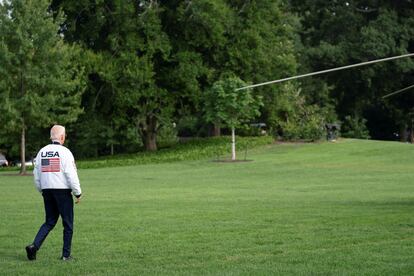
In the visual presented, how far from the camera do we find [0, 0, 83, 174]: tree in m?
34.6

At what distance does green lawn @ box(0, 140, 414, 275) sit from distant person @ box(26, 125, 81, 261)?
11.4 inches

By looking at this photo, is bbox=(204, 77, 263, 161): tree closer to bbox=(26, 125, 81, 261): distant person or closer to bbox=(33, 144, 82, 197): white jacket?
bbox=(26, 125, 81, 261): distant person

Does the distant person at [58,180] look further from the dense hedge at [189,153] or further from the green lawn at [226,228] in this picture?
the dense hedge at [189,153]

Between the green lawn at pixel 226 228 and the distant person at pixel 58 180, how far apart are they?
0.29 meters

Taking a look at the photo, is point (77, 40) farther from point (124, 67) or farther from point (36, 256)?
point (36, 256)

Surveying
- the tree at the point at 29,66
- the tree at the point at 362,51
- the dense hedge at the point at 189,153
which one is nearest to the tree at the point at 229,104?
the dense hedge at the point at 189,153

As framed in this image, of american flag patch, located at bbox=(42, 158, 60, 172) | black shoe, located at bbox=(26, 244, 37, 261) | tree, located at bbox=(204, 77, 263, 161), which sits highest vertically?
tree, located at bbox=(204, 77, 263, 161)

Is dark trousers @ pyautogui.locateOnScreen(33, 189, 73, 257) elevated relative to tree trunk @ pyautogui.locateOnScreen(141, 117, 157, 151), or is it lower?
lower

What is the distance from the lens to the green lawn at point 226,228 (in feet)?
27.7

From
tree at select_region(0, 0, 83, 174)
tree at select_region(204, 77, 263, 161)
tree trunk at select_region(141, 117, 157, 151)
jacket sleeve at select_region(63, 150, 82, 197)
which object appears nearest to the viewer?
jacket sleeve at select_region(63, 150, 82, 197)

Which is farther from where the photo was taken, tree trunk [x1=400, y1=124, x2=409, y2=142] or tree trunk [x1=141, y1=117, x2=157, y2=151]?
tree trunk [x1=400, y1=124, x2=409, y2=142]

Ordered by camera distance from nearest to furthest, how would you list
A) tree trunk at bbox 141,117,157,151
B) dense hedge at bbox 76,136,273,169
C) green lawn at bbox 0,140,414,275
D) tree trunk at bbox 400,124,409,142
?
green lawn at bbox 0,140,414,275 < dense hedge at bbox 76,136,273,169 < tree trunk at bbox 141,117,157,151 < tree trunk at bbox 400,124,409,142

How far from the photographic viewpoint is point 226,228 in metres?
12.0

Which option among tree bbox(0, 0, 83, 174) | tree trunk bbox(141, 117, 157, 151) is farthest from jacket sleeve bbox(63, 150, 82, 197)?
tree trunk bbox(141, 117, 157, 151)
